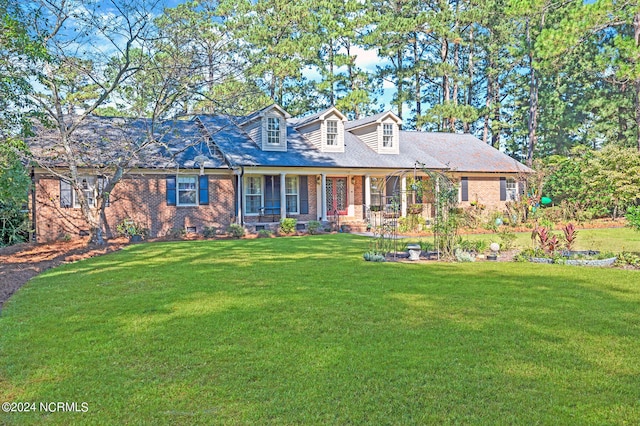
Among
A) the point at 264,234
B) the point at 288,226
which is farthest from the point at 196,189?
the point at 288,226

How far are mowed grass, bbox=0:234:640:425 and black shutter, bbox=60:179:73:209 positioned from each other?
30.9 ft

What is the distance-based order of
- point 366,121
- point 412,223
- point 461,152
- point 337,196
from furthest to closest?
point 461,152, point 366,121, point 337,196, point 412,223

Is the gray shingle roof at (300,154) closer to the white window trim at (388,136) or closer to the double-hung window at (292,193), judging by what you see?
the white window trim at (388,136)

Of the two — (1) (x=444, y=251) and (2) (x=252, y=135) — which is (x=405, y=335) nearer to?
(1) (x=444, y=251)

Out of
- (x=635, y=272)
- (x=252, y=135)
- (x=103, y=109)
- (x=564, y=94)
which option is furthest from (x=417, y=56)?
(x=635, y=272)

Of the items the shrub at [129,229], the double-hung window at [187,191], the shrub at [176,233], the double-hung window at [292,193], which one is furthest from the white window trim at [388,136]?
the shrub at [129,229]

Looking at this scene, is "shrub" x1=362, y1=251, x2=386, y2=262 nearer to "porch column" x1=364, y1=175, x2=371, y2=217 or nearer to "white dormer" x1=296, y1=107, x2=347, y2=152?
"porch column" x1=364, y1=175, x2=371, y2=217

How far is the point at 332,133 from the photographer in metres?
23.8

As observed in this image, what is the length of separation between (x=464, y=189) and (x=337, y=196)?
7006mm

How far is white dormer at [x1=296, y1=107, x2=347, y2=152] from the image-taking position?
2348cm

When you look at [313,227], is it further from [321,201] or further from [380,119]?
[380,119]

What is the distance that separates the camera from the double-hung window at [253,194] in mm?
21094

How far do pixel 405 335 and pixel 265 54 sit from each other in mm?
28019

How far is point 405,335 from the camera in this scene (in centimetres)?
545
